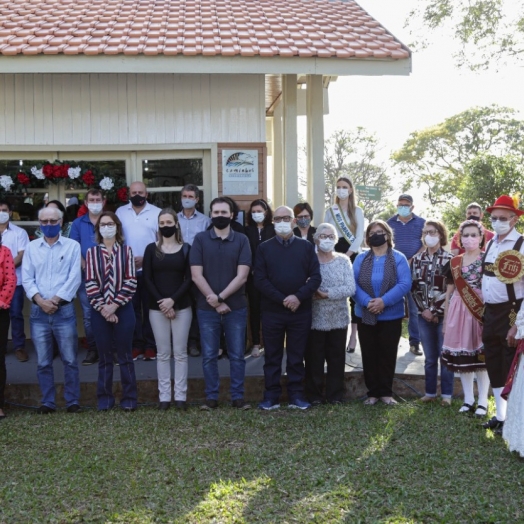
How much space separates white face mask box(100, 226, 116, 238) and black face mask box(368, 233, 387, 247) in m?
2.59

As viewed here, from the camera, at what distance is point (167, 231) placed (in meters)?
7.59

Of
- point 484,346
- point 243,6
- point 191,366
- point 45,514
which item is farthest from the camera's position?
point 243,6

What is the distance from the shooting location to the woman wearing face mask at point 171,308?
24.6 feet

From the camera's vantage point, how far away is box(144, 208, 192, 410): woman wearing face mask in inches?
296

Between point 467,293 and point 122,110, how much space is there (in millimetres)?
5102

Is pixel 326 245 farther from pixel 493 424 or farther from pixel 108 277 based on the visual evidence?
pixel 493 424

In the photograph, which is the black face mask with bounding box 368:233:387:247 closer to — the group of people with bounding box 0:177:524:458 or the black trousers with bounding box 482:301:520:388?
the group of people with bounding box 0:177:524:458

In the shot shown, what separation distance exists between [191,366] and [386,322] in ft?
7.67

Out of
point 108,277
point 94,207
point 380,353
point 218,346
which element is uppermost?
point 94,207

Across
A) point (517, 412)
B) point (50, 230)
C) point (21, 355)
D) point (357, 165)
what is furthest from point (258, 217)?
point (357, 165)

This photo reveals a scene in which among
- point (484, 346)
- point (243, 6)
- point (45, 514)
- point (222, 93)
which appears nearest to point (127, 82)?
point (222, 93)

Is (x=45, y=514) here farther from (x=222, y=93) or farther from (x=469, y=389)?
(x=222, y=93)

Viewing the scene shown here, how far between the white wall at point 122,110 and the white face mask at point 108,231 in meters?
2.49

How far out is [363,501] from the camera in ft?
16.5
